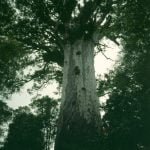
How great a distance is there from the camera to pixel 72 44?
1518 cm

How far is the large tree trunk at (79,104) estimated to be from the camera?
1206 centimetres

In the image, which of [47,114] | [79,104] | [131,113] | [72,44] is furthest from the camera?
[47,114]

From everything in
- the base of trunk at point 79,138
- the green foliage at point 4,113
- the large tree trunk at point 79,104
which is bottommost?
the base of trunk at point 79,138

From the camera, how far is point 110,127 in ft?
36.5

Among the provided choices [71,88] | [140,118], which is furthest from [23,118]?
[140,118]

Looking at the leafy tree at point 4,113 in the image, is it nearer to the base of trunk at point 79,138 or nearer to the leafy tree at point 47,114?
the leafy tree at point 47,114

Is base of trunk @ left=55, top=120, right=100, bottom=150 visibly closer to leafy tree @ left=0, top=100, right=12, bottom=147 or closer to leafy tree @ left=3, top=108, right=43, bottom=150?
leafy tree @ left=3, top=108, right=43, bottom=150

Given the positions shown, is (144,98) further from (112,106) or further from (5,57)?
(5,57)

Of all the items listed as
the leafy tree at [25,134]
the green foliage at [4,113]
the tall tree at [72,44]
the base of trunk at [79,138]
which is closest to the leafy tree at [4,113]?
the green foliage at [4,113]

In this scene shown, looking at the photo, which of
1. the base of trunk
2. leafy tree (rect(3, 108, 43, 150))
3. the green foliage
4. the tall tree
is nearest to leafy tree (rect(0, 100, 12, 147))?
the green foliage

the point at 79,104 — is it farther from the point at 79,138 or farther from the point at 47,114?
the point at 47,114

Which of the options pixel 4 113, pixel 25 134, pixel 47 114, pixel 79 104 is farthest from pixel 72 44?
pixel 4 113

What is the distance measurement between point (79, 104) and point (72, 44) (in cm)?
341

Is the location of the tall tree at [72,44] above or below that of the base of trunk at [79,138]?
above
